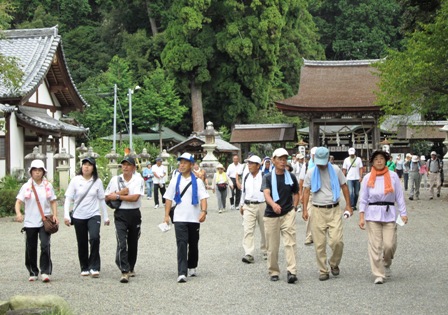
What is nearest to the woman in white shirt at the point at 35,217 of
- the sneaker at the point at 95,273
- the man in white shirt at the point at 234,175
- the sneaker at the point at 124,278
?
the sneaker at the point at 95,273

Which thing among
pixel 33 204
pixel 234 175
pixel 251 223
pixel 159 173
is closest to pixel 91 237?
pixel 33 204

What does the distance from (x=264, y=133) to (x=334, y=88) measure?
4.94 m

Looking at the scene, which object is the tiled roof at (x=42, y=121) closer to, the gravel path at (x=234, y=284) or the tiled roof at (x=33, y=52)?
the tiled roof at (x=33, y=52)

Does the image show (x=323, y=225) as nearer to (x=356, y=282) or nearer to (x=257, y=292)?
(x=356, y=282)

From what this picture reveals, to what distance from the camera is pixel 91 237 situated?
940 centimetres

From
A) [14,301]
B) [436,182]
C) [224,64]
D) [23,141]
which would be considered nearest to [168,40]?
[224,64]

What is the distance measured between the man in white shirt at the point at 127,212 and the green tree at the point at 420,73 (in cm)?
1212

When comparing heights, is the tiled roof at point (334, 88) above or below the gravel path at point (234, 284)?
above

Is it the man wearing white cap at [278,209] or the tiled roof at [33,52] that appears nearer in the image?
the man wearing white cap at [278,209]

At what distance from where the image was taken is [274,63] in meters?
47.1

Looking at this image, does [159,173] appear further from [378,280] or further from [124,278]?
[378,280]

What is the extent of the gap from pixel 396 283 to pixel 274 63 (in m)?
39.1

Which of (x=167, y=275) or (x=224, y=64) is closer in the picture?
(x=167, y=275)

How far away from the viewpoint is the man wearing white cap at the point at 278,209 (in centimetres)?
915
